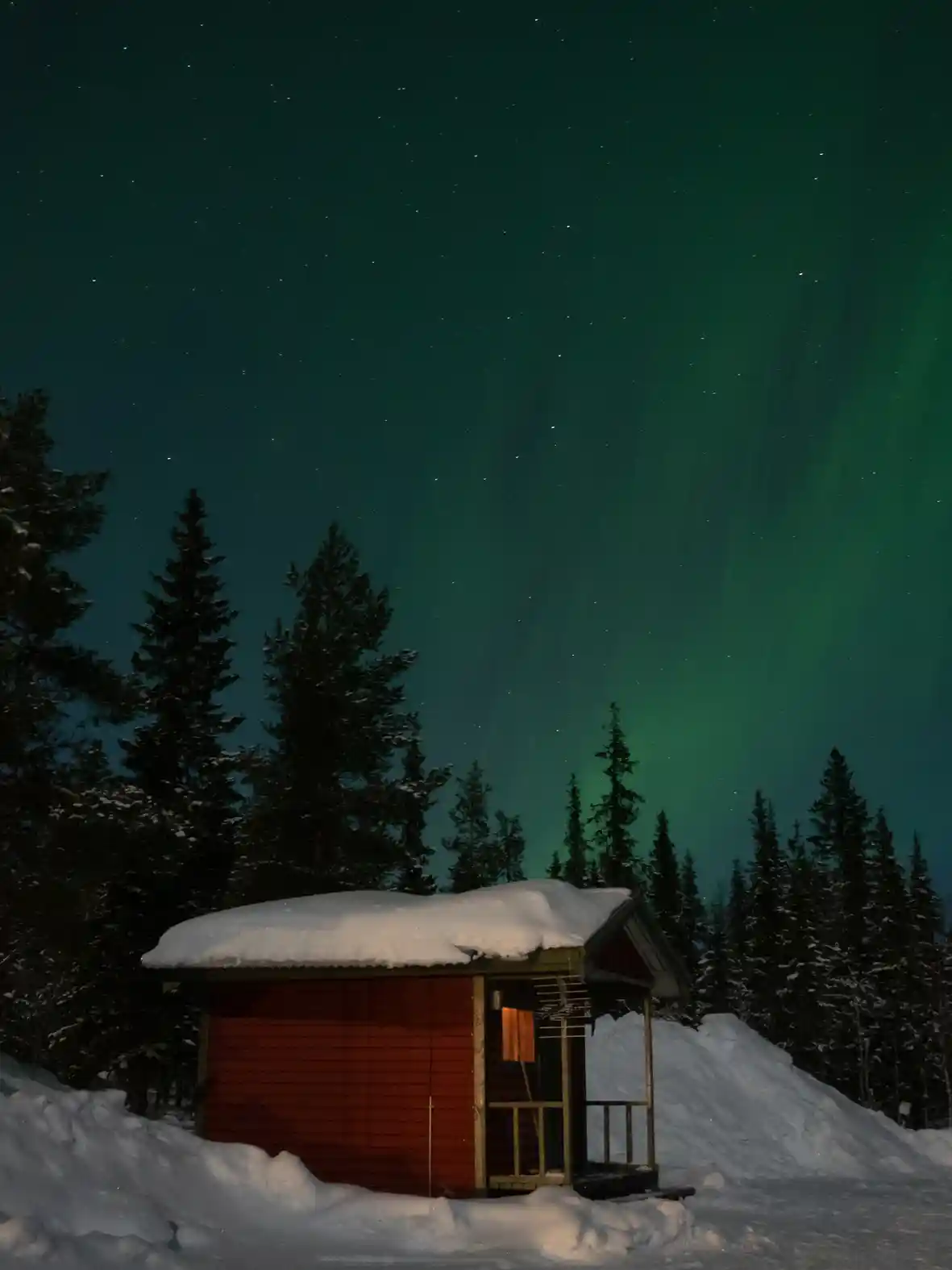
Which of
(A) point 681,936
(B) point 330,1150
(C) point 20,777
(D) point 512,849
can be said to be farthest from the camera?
(D) point 512,849

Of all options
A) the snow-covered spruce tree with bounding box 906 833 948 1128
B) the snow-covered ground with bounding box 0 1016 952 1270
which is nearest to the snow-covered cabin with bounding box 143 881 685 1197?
the snow-covered ground with bounding box 0 1016 952 1270

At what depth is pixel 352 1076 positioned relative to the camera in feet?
51.5

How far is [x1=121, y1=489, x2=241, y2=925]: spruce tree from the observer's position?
28.1 metres

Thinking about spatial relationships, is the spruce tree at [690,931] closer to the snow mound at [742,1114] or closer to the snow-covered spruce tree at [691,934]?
the snow-covered spruce tree at [691,934]

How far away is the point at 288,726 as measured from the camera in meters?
30.3

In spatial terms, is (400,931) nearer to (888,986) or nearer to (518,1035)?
(518,1035)

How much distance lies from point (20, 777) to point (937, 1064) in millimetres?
50867

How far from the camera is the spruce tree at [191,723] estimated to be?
28.1 m

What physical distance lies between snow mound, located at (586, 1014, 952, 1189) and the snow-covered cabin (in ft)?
32.2

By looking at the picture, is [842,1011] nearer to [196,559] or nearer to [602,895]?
[196,559]

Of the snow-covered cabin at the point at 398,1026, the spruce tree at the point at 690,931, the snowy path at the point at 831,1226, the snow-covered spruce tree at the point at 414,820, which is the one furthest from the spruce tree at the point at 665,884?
the snow-covered cabin at the point at 398,1026

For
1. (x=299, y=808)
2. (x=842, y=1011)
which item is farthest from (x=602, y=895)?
(x=842, y=1011)

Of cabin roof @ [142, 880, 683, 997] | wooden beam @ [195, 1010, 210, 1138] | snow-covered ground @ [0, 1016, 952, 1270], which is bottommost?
snow-covered ground @ [0, 1016, 952, 1270]

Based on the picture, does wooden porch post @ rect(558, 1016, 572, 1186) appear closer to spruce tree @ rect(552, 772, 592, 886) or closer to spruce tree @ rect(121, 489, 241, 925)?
spruce tree @ rect(121, 489, 241, 925)
